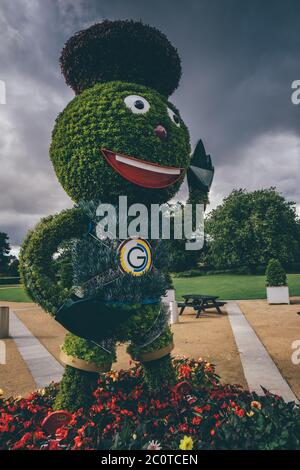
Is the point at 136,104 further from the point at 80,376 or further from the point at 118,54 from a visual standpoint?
the point at 80,376

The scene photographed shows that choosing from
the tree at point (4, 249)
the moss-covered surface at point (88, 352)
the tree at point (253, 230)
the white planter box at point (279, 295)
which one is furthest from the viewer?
the tree at point (4, 249)

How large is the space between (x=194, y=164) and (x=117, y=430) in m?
3.06

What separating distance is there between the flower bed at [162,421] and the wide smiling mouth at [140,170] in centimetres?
234

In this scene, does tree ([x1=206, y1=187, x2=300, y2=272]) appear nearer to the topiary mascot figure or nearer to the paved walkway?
the paved walkway

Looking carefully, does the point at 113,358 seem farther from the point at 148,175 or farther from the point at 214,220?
the point at 214,220

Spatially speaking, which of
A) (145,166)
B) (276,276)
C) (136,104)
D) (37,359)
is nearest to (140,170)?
(145,166)

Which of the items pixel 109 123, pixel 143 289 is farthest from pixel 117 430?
pixel 109 123

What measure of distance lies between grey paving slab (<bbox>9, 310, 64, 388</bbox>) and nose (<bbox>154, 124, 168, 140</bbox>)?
4.45 metres

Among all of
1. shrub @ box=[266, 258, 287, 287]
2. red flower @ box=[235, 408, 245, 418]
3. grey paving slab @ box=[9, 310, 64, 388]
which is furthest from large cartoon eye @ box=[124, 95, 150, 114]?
shrub @ box=[266, 258, 287, 287]

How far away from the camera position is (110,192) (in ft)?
11.3

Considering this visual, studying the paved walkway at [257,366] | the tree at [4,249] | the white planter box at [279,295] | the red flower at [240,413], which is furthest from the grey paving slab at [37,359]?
the tree at [4,249]

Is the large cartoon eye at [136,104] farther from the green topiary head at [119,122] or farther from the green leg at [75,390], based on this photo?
the green leg at [75,390]

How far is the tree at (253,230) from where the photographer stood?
1252 inches

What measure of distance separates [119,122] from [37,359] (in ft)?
19.1
